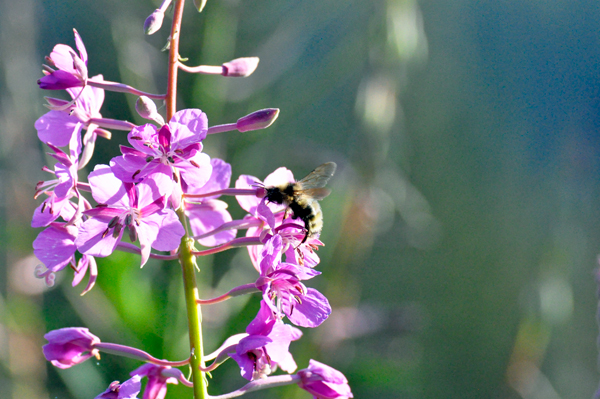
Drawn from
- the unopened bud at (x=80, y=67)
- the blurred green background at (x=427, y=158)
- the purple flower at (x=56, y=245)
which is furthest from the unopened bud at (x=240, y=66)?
the blurred green background at (x=427, y=158)

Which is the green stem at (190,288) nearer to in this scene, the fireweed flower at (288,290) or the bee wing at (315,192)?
the fireweed flower at (288,290)

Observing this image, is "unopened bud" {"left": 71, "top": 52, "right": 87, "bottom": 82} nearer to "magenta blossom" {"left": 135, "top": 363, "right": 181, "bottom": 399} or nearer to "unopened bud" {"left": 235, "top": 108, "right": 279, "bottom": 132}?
"unopened bud" {"left": 235, "top": 108, "right": 279, "bottom": 132}

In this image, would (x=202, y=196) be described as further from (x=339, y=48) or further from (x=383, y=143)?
(x=339, y=48)

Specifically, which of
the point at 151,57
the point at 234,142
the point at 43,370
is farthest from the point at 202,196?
the point at 151,57

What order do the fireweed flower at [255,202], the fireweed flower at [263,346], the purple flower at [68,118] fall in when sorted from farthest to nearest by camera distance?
the fireweed flower at [255,202], the purple flower at [68,118], the fireweed flower at [263,346]

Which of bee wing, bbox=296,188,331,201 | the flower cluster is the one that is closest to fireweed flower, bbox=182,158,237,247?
the flower cluster
